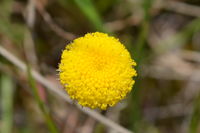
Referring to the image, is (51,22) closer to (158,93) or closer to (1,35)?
(1,35)

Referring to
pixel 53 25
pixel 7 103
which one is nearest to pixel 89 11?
pixel 53 25

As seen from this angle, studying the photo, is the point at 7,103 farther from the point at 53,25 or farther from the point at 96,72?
the point at 96,72

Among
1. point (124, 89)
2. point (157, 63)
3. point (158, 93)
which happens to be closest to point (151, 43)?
point (157, 63)

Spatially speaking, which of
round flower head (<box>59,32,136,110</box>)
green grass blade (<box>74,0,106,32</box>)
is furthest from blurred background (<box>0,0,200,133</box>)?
round flower head (<box>59,32,136,110</box>)

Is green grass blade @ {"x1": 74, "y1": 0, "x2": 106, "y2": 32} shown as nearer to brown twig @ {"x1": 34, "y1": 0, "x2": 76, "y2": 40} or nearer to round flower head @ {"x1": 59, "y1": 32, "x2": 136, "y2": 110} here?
brown twig @ {"x1": 34, "y1": 0, "x2": 76, "y2": 40}

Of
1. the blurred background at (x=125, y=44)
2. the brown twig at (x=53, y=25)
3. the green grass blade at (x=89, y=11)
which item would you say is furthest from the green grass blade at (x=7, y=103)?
the green grass blade at (x=89, y=11)

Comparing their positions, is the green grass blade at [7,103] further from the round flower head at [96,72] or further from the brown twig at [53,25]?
the round flower head at [96,72]
